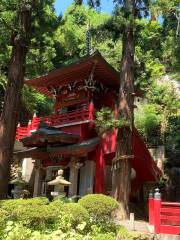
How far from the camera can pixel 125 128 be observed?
13766 mm

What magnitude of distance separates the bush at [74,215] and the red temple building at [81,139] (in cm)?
768

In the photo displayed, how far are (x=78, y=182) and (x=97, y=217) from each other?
8.75 m

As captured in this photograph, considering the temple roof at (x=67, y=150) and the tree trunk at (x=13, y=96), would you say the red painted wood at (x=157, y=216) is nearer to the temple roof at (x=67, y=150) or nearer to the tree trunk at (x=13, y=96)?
the tree trunk at (x=13, y=96)

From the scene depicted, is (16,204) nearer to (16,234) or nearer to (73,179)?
(16,234)

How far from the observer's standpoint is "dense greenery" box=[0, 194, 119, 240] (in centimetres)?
787

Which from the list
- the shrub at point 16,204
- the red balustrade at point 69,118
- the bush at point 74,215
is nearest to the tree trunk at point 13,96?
the shrub at point 16,204

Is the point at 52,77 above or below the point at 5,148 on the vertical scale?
above

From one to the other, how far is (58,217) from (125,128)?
604 centimetres

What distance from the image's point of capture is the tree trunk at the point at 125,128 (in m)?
13.1

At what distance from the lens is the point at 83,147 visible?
16.2 metres

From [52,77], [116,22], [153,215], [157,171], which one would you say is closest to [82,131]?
[52,77]

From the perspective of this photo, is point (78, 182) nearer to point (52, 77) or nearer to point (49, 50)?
point (52, 77)

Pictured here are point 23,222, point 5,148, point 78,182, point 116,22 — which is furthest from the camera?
point 78,182

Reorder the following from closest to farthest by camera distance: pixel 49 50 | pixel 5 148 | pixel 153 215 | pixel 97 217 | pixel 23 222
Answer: pixel 23 222 < pixel 97 217 < pixel 153 215 < pixel 5 148 < pixel 49 50
